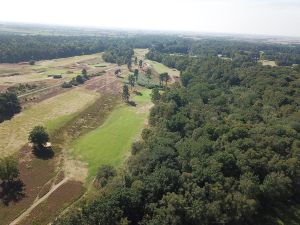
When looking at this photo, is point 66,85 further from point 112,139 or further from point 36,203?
point 36,203

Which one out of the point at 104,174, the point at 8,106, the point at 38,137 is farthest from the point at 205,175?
the point at 8,106

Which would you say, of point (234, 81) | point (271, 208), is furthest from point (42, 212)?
point (234, 81)

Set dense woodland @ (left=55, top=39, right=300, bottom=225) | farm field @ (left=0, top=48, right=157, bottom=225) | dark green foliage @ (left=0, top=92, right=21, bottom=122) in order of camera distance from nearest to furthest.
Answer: dense woodland @ (left=55, top=39, right=300, bottom=225), farm field @ (left=0, top=48, right=157, bottom=225), dark green foliage @ (left=0, top=92, right=21, bottom=122)

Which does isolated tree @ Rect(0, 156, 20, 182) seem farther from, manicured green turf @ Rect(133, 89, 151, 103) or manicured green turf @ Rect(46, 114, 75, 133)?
manicured green turf @ Rect(133, 89, 151, 103)

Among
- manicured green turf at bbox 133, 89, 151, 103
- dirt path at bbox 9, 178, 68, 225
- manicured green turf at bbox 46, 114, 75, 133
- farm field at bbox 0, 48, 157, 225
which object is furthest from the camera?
manicured green turf at bbox 133, 89, 151, 103

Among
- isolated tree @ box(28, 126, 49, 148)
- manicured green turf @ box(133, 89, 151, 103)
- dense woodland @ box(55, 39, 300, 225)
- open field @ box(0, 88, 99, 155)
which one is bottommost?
manicured green turf @ box(133, 89, 151, 103)

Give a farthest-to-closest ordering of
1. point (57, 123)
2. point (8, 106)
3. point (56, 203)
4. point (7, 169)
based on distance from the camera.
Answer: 1. point (8, 106)
2. point (57, 123)
3. point (7, 169)
4. point (56, 203)

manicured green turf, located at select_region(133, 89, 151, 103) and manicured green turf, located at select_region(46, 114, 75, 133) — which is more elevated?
manicured green turf, located at select_region(46, 114, 75, 133)

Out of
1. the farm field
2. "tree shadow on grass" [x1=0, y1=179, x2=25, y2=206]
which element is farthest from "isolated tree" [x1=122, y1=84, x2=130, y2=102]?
"tree shadow on grass" [x1=0, y1=179, x2=25, y2=206]
